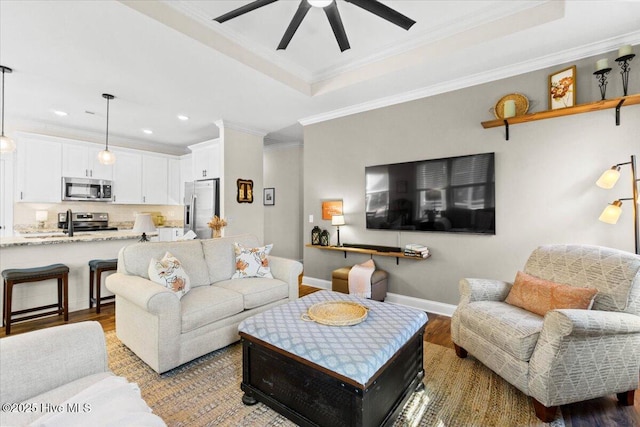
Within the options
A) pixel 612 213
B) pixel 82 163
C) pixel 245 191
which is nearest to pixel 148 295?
pixel 245 191

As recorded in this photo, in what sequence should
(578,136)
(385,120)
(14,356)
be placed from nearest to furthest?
(14,356)
(578,136)
(385,120)

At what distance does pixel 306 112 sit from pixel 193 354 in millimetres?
3374

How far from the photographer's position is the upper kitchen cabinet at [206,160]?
496 cm

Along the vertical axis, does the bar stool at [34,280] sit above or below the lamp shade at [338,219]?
below

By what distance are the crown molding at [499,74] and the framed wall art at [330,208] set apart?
1262 millimetres

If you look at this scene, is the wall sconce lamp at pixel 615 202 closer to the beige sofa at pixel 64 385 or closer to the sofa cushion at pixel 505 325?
the sofa cushion at pixel 505 325

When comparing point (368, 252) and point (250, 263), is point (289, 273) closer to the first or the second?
point (250, 263)

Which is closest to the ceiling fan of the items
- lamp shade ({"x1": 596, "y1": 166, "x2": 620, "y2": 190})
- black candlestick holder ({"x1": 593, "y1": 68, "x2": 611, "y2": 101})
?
black candlestick holder ({"x1": 593, "y1": 68, "x2": 611, "y2": 101})

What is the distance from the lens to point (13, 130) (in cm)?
464

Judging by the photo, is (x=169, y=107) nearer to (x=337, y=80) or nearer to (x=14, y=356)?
(x=337, y=80)

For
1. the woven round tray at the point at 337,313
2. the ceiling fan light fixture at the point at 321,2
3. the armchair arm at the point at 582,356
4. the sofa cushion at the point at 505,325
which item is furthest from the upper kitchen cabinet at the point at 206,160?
the armchair arm at the point at 582,356

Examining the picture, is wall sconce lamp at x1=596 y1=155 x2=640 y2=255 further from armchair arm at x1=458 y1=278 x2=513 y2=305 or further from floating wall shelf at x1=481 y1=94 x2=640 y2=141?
armchair arm at x1=458 y1=278 x2=513 y2=305

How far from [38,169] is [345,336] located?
592 cm

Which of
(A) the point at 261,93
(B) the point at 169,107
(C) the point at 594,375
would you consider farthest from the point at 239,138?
(C) the point at 594,375
